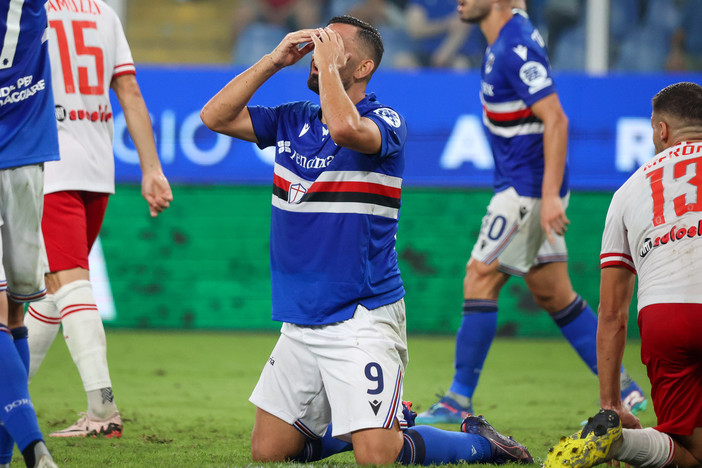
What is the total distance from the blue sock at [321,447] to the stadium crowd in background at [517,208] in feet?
3.37

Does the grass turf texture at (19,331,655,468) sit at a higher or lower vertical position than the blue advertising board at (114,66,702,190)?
lower

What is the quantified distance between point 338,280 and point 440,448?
73 cm

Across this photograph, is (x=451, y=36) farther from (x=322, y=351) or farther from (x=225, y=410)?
(x=322, y=351)

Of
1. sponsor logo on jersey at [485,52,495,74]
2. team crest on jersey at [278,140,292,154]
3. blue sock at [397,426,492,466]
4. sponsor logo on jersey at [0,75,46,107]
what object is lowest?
blue sock at [397,426,492,466]

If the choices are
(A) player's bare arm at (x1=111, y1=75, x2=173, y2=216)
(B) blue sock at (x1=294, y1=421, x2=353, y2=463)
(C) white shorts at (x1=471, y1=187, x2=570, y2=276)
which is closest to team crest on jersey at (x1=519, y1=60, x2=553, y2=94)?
(C) white shorts at (x1=471, y1=187, x2=570, y2=276)

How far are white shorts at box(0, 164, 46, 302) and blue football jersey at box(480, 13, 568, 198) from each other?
262 cm

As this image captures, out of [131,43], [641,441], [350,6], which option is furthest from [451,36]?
[641,441]

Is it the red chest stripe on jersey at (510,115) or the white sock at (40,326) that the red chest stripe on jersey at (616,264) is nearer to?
the red chest stripe on jersey at (510,115)

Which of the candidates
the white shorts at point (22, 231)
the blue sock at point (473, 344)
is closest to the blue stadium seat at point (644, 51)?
the blue sock at point (473, 344)

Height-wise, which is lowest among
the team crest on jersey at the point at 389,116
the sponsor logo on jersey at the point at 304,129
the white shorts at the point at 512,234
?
the white shorts at the point at 512,234

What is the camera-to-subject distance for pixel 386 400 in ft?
11.2

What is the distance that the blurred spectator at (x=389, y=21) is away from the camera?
34.1ft

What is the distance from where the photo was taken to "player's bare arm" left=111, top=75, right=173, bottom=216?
13.4ft

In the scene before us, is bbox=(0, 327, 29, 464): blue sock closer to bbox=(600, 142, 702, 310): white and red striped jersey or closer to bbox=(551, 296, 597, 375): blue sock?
bbox=(600, 142, 702, 310): white and red striped jersey
